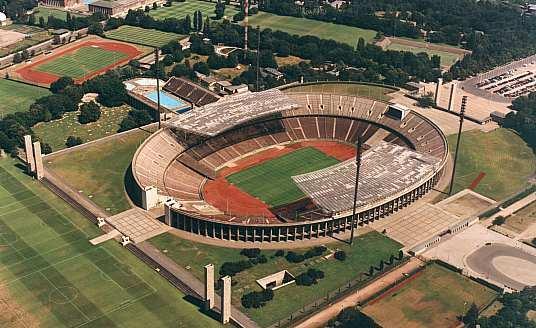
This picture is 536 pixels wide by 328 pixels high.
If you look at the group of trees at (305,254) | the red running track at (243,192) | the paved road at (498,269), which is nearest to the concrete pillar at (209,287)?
the group of trees at (305,254)

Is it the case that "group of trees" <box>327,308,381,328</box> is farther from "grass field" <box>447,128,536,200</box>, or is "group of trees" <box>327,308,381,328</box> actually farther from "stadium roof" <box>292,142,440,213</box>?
"grass field" <box>447,128,536,200</box>

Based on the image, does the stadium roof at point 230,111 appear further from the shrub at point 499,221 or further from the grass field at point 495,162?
the shrub at point 499,221

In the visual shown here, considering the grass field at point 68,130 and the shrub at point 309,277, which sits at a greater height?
the grass field at point 68,130

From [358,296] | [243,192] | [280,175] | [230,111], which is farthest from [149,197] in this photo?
[358,296]

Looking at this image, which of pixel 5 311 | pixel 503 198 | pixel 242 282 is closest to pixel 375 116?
pixel 503 198

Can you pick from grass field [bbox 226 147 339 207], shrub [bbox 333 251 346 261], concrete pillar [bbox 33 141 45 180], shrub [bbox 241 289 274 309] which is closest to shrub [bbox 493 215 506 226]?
shrub [bbox 333 251 346 261]
